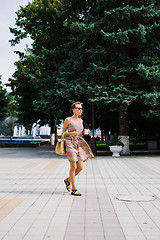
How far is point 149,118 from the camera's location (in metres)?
24.5

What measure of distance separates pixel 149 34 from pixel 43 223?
17.6m

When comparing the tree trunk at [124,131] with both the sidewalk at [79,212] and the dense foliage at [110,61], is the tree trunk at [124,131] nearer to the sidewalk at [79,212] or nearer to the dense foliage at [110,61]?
the dense foliage at [110,61]

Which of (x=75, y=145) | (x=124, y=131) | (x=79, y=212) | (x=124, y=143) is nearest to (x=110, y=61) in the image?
(x=124, y=131)

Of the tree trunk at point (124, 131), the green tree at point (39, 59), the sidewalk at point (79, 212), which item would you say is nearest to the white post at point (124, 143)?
the tree trunk at point (124, 131)

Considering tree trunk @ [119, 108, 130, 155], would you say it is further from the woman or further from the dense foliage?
the woman

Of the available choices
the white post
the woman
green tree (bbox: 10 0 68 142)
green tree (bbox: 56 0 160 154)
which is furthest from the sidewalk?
green tree (bbox: 10 0 68 142)

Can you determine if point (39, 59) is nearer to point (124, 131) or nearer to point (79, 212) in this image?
point (124, 131)

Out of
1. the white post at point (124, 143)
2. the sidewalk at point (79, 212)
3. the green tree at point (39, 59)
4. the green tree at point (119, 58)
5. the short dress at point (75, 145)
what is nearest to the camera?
the sidewalk at point (79, 212)

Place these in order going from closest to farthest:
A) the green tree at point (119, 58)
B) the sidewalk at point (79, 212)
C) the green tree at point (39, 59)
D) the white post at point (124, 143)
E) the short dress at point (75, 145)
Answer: the sidewalk at point (79, 212) < the short dress at point (75, 145) < the green tree at point (119, 58) < the white post at point (124, 143) < the green tree at point (39, 59)

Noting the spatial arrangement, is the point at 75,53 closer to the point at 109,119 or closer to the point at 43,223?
the point at 109,119

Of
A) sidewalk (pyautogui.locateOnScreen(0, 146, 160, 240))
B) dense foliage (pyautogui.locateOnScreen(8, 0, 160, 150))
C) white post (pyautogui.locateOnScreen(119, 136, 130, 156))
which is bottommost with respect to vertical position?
sidewalk (pyautogui.locateOnScreen(0, 146, 160, 240))

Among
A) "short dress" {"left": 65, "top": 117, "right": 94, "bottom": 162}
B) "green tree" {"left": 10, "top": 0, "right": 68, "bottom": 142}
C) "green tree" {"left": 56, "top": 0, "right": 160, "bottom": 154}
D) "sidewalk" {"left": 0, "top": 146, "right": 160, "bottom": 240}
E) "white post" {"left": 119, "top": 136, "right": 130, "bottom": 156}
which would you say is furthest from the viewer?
"green tree" {"left": 10, "top": 0, "right": 68, "bottom": 142}

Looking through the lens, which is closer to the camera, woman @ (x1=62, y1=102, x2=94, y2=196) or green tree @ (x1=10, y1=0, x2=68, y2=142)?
woman @ (x1=62, y1=102, x2=94, y2=196)

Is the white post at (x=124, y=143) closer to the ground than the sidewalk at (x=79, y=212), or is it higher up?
higher up
